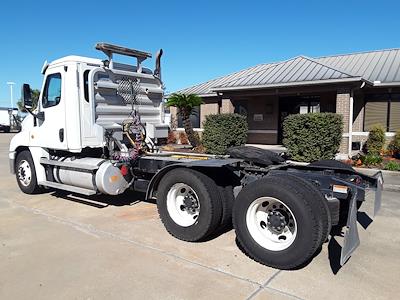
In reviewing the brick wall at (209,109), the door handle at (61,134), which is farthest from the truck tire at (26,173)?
the brick wall at (209,109)

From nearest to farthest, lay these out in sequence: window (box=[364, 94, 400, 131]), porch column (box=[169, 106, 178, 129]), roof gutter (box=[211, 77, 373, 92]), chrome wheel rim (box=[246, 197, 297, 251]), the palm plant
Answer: chrome wheel rim (box=[246, 197, 297, 251])
roof gutter (box=[211, 77, 373, 92])
window (box=[364, 94, 400, 131])
the palm plant
porch column (box=[169, 106, 178, 129])

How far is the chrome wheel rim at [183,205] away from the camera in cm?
518

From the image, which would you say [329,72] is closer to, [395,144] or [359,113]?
[359,113]

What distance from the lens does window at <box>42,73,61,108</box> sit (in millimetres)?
7191

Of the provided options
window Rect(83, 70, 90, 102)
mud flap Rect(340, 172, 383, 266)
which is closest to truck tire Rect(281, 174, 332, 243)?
mud flap Rect(340, 172, 383, 266)

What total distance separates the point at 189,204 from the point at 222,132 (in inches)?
382

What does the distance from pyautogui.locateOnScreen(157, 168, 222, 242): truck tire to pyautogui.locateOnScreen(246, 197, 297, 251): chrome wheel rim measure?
582mm

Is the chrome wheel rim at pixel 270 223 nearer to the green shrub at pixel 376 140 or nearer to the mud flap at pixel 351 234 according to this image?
the mud flap at pixel 351 234

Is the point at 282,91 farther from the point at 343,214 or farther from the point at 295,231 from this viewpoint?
the point at 295,231

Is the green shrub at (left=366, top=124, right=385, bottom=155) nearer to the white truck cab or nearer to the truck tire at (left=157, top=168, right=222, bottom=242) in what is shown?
the white truck cab

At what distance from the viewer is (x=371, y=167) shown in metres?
11.7

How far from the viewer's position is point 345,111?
14188 mm

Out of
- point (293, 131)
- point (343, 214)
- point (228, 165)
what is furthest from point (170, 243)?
point (293, 131)

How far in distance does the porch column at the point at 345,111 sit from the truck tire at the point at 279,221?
1091 cm
